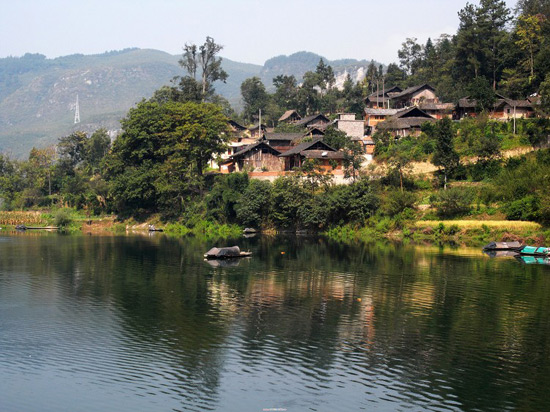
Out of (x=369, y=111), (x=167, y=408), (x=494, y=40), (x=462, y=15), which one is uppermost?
(x=462, y=15)

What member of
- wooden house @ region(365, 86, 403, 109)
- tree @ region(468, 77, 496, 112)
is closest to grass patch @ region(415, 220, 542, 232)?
tree @ region(468, 77, 496, 112)

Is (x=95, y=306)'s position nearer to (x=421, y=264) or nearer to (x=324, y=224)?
(x=421, y=264)

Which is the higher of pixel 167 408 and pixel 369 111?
pixel 369 111

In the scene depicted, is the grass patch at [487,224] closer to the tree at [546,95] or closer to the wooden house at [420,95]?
the tree at [546,95]

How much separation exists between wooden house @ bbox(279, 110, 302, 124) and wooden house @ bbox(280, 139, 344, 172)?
35.3 m

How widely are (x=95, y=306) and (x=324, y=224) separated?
44.0 m

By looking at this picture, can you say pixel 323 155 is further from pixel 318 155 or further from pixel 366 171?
pixel 366 171

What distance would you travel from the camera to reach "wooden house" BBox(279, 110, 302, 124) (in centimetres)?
12000

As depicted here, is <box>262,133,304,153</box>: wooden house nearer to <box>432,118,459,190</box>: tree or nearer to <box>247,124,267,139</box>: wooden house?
<box>247,124,267,139</box>: wooden house

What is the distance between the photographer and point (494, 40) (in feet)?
313

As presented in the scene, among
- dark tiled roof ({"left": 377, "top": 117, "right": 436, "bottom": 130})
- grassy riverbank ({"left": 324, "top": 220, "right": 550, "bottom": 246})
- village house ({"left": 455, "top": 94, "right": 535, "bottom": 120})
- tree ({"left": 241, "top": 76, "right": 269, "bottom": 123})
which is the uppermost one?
tree ({"left": 241, "top": 76, "right": 269, "bottom": 123})

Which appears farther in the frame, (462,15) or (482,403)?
(462,15)

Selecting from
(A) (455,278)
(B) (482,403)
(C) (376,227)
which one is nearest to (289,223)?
(C) (376,227)

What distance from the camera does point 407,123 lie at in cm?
8912
